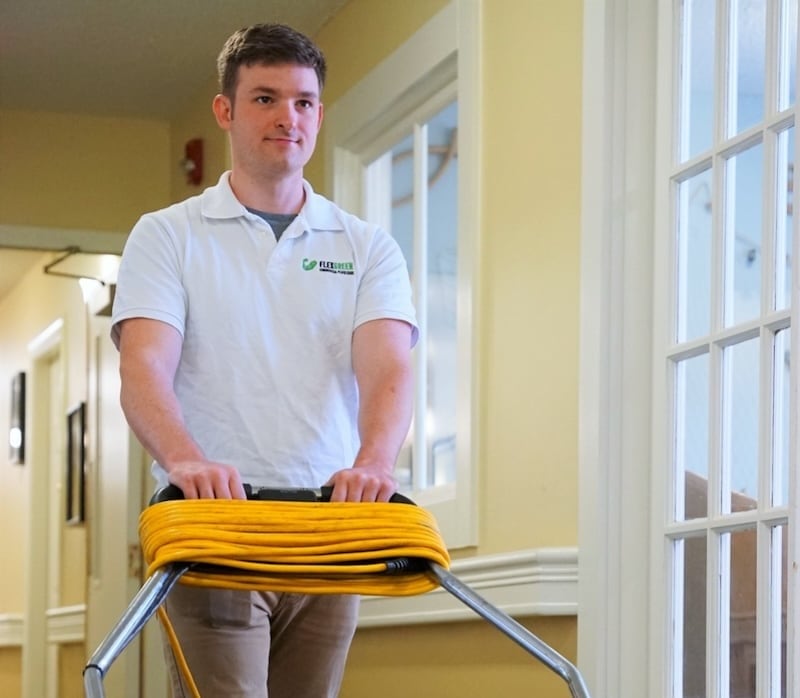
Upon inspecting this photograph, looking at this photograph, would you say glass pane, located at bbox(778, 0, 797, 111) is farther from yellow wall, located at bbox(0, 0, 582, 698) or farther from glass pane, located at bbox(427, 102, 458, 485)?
glass pane, located at bbox(427, 102, 458, 485)

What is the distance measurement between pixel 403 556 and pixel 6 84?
3807 mm

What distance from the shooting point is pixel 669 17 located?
9.33ft

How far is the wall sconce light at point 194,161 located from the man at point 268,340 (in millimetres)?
3107

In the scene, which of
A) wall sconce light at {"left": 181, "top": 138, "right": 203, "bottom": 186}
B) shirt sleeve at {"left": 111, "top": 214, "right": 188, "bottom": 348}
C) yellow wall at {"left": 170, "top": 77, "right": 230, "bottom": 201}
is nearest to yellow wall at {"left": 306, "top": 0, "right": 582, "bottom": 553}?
shirt sleeve at {"left": 111, "top": 214, "right": 188, "bottom": 348}

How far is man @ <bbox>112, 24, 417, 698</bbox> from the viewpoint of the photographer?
6.26 feet

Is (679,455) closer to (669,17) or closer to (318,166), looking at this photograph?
(669,17)

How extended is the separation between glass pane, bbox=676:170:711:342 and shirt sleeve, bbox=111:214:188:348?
1.09m

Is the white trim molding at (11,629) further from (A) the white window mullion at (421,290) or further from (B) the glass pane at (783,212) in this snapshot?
(B) the glass pane at (783,212)

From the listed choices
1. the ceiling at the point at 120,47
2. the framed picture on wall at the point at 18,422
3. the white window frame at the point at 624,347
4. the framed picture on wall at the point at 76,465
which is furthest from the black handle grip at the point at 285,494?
the framed picture on wall at the point at 18,422

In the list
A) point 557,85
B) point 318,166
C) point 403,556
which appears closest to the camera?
point 403,556

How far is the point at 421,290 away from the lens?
13.1 feet

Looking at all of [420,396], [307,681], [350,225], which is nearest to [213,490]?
[307,681]

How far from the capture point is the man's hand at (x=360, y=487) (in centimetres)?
173

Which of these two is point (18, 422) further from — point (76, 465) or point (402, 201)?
point (402, 201)
